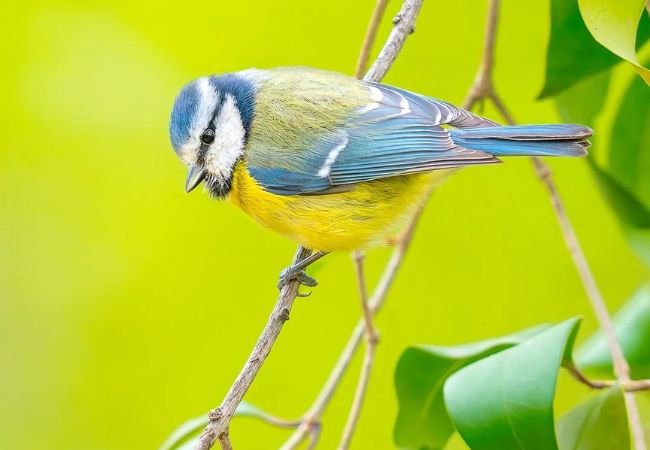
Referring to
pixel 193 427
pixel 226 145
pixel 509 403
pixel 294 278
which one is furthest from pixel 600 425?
pixel 226 145

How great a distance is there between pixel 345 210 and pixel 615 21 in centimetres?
65

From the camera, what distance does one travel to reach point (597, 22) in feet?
4.26

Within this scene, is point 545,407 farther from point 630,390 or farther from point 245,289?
point 245,289

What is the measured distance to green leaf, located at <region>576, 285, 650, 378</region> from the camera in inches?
65.2

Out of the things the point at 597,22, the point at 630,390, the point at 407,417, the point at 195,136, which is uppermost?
the point at 597,22

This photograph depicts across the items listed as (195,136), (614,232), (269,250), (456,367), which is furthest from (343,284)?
(456,367)

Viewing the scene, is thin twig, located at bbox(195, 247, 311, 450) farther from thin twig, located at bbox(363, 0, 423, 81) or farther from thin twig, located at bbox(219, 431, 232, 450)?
thin twig, located at bbox(363, 0, 423, 81)

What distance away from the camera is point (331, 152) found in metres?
1.80

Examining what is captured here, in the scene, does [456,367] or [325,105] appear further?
[325,105]

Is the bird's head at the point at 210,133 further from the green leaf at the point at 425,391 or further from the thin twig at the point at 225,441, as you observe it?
the thin twig at the point at 225,441

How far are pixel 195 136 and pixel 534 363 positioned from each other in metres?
0.86

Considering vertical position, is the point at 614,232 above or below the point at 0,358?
above

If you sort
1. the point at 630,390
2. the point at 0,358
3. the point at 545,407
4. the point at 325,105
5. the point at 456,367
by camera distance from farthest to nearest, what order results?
1. the point at 0,358
2. the point at 325,105
3. the point at 456,367
4. the point at 630,390
5. the point at 545,407

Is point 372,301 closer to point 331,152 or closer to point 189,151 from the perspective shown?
point 331,152
